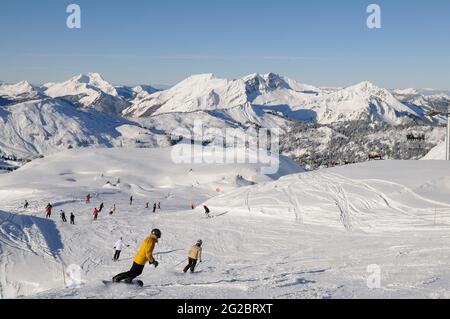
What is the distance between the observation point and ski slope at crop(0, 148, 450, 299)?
1492 cm

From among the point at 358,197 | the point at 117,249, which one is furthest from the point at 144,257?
the point at 358,197

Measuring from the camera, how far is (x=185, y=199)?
2709 inches

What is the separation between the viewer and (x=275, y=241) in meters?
30.7

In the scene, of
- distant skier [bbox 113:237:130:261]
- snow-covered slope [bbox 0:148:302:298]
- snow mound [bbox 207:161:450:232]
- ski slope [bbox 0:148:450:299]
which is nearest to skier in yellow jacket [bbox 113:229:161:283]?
ski slope [bbox 0:148:450:299]

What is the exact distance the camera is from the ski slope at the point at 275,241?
1492 cm

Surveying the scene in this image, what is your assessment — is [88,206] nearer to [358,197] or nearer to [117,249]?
[117,249]

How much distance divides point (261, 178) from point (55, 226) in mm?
71610

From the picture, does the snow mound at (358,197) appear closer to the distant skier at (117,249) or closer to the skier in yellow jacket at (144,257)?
the distant skier at (117,249)

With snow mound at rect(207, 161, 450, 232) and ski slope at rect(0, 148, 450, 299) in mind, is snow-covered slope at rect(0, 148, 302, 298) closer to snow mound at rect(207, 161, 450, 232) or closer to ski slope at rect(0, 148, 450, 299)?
ski slope at rect(0, 148, 450, 299)

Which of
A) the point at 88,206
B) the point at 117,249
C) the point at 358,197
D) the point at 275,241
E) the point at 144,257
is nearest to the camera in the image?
the point at 144,257
